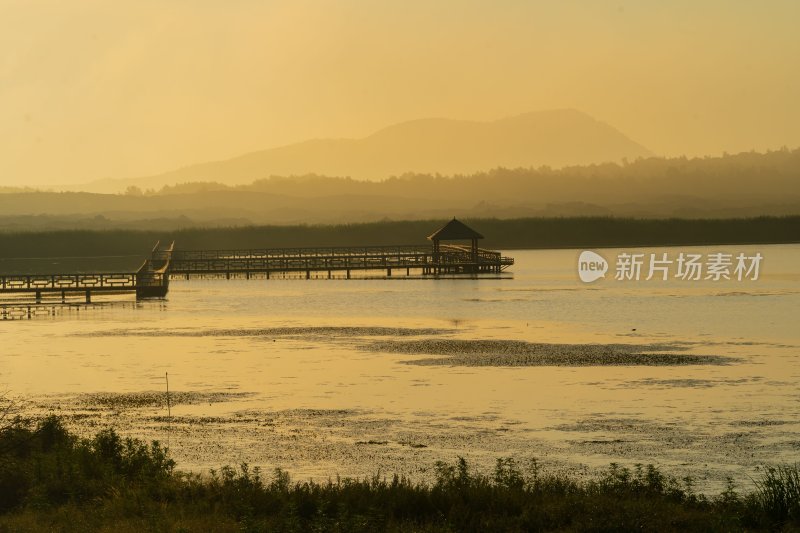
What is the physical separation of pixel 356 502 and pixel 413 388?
57.3ft

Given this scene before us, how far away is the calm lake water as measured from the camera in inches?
968

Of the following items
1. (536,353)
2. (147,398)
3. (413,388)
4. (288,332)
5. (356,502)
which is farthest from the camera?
(288,332)

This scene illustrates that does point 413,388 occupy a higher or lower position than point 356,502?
lower

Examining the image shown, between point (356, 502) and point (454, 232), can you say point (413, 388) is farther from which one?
point (454, 232)

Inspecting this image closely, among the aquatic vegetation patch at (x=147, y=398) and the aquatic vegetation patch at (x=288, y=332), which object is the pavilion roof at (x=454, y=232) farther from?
the aquatic vegetation patch at (x=147, y=398)

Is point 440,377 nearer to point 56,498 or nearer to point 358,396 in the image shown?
point 358,396

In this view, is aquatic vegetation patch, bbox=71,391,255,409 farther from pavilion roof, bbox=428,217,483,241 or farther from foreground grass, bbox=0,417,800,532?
pavilion roof, bbox=428,217,483,241

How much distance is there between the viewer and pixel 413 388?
115 ft

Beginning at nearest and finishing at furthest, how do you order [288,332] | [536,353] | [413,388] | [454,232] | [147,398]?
[147,398] → [413,388] → [536,353] → [288,332] → [454,232]

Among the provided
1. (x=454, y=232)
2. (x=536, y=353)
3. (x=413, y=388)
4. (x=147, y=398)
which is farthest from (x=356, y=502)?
(x=454, y=232)

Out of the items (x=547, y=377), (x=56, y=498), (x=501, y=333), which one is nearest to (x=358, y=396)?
(x=547, y=377)

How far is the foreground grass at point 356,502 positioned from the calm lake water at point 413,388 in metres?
3.09

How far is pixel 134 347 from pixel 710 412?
1160 inches

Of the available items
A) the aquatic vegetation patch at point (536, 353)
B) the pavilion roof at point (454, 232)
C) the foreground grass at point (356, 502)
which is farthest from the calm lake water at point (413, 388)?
the pavilion roof at point (454, 232)
